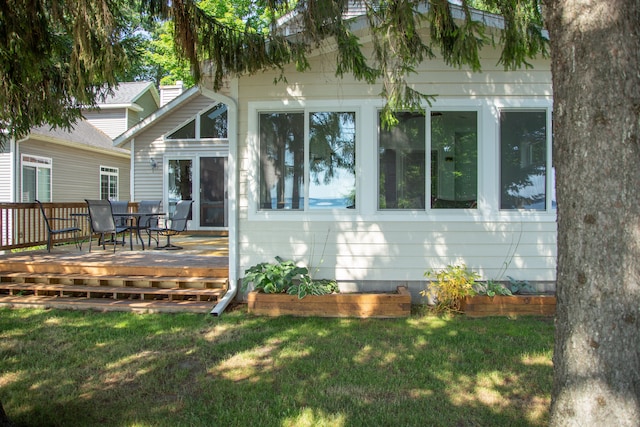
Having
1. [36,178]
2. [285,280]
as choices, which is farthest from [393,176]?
[36,178]

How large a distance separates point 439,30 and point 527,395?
2.85m

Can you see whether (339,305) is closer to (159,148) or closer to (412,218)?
(412,218)

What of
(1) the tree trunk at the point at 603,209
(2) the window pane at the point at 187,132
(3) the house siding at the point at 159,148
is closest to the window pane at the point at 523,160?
(1) the tree trunk at the point at 603,209

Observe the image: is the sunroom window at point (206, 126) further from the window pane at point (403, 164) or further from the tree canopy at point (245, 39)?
the window pane at point (403, 164)

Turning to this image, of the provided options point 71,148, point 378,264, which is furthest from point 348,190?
point 71,148

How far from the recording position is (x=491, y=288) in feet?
17.0

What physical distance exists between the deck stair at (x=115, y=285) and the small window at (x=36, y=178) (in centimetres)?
679

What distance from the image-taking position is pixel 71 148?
13484mm

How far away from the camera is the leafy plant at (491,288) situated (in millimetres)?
5125

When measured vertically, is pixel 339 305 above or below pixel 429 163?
below

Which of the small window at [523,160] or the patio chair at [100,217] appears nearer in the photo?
the small window at [523,160]

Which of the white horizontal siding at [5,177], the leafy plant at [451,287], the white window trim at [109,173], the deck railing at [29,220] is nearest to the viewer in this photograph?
the leafy plant at [451,287]

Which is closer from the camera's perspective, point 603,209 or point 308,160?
point 603,209

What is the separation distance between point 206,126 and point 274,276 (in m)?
7.57
